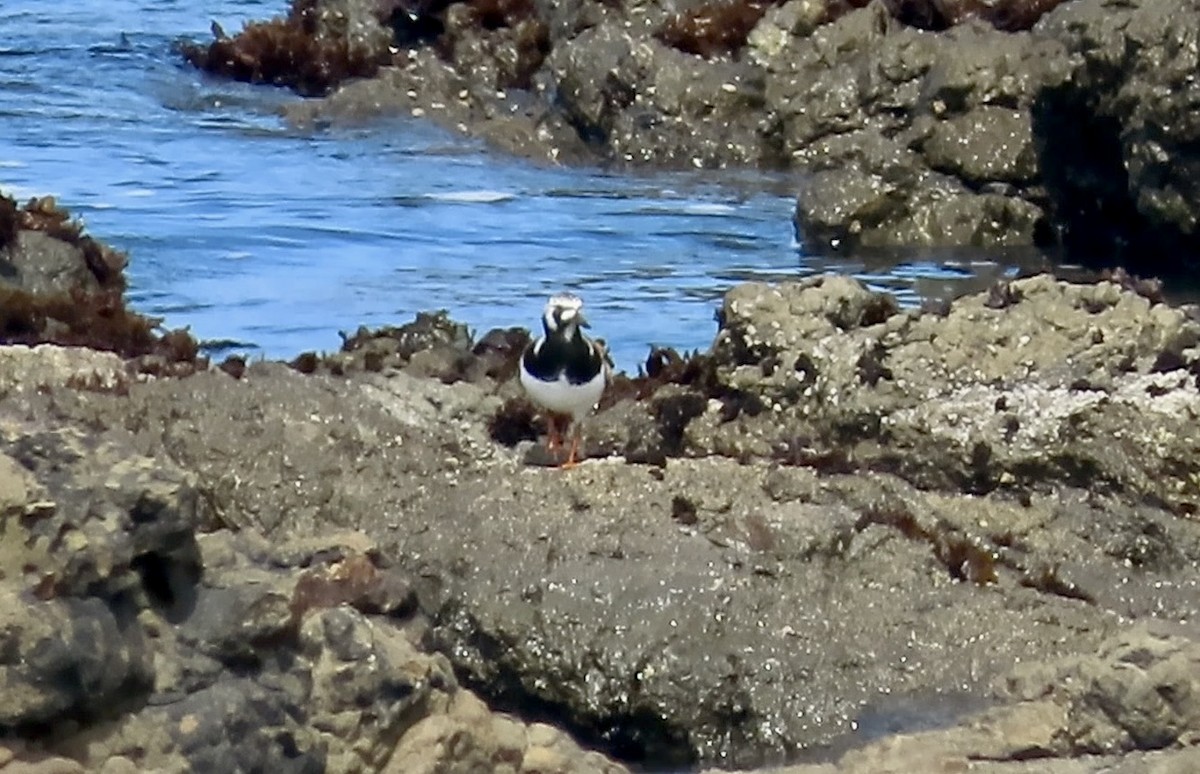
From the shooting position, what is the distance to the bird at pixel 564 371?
785cm

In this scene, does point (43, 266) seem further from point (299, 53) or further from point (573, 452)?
point (299, 53)

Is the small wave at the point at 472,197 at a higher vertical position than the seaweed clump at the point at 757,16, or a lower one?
lower

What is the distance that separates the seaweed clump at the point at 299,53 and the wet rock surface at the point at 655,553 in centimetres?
1118

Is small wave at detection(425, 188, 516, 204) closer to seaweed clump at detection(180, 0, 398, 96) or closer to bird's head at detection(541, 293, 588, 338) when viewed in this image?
seaweed clump at detection(180, 0, 398, 96)

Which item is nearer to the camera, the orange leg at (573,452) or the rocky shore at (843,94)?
the orange leg at (573,452)

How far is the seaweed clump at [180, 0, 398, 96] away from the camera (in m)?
→ 21.0

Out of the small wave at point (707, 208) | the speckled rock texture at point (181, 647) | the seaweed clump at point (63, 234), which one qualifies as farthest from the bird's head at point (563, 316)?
the small wave at point (707, 208)

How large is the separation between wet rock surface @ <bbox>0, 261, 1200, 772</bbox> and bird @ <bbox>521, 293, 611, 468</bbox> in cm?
22

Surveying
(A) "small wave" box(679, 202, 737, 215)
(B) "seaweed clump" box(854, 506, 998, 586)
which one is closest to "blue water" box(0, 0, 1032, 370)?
(A) "small wave" box(679, 202, 737, 215)

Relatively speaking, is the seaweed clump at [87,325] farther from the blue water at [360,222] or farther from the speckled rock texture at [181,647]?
the speckled rock texture at [181,647]

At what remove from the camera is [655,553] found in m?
7.02

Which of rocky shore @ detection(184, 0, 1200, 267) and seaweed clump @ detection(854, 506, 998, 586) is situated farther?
rocky shore @ detection(184, 0, 1200, 267)

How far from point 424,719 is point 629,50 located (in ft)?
45.7

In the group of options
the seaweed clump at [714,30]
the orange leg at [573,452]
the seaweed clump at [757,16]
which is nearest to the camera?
the orange leg at [573,452]
